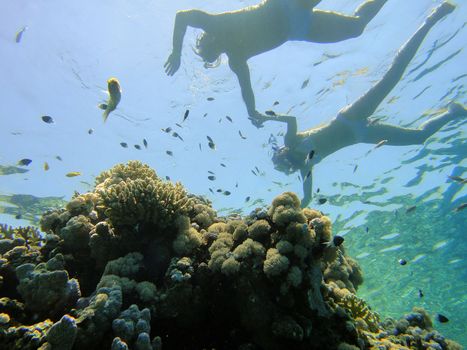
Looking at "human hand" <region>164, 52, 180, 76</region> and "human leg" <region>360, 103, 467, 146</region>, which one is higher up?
"human hand" <region>164, 52, 180, 76</region>

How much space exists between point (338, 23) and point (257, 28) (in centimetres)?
310

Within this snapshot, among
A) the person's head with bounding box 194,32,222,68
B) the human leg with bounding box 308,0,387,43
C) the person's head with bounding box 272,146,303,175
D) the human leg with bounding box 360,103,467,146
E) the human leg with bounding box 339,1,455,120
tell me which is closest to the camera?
the person's head with bounding box 194,32,222,68

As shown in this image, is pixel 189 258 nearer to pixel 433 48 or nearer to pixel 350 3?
pixel 350 3

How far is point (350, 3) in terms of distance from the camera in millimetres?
13898

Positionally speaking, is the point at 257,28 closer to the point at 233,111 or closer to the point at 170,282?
the point at 233,111

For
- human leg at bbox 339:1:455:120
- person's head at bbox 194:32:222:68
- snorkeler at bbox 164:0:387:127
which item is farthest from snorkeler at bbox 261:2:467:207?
person's head at bbox 194:32:222:68

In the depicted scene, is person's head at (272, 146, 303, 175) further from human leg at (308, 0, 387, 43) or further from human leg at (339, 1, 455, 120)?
human leg at (308, 0, 387, 43)

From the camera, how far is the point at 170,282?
4.26 m

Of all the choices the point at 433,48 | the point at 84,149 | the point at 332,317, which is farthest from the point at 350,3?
the point at 84,149

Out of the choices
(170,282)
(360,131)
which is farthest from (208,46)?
(170,282)

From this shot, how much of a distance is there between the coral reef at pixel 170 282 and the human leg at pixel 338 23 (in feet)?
29.2

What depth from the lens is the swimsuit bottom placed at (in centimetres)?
1025

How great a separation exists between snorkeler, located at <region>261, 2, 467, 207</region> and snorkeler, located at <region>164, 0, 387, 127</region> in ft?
7.07

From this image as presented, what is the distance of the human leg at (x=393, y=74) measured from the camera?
12.1 m
